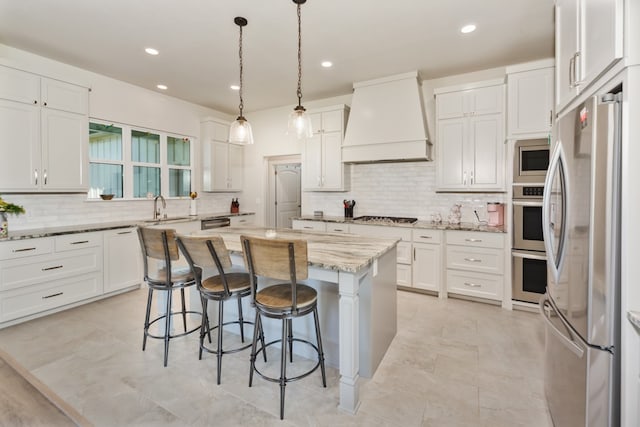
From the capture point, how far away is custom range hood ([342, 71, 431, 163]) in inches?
160

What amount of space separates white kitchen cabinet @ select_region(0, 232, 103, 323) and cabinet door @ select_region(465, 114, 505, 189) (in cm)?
474

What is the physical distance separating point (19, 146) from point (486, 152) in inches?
207

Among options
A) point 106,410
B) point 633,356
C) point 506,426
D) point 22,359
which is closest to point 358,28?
point 633,356

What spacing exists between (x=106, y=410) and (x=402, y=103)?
14.1ft

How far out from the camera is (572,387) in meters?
1.43

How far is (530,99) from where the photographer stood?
11.1 feet

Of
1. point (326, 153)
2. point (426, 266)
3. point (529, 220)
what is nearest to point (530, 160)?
point (529, 220)

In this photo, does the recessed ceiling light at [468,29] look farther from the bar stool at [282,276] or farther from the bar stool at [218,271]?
the bar stool at [218,271]

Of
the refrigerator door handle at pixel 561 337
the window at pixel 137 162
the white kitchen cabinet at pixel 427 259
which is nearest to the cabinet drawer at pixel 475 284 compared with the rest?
the white kitchen cabinet at pixel 427 259

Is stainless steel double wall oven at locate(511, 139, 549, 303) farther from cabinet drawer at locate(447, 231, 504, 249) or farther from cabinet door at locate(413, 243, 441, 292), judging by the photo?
cabinet door at locate(413, 243, 441, 292)

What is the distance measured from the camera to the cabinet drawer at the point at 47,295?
306cm

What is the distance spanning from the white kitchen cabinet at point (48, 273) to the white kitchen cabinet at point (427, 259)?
13.0 feet

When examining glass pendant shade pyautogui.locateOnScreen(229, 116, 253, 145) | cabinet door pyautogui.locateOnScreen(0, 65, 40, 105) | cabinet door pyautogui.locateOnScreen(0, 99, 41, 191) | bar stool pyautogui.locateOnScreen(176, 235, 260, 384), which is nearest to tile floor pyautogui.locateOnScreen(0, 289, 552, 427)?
bar stool pyautogui.locateOnScreen(176, 235, 260, 384)

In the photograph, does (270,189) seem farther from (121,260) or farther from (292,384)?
(292,384)
